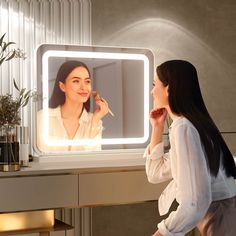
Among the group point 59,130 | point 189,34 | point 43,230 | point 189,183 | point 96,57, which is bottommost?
point 43,230

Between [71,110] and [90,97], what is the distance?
12 centimetres

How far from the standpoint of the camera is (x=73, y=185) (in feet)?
7.35

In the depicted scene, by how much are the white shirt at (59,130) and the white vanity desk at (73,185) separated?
0.23ft

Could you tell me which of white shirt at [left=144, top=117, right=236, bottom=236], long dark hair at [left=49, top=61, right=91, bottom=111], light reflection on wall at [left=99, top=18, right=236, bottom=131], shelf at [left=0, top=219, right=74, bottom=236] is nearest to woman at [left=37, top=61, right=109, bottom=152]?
long dark hair at [left=49, top=61, right=91, bottom=111]

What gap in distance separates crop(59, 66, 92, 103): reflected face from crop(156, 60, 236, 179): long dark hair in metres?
0.94

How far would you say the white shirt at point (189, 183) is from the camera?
144 cm

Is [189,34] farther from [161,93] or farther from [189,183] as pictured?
[189,183]

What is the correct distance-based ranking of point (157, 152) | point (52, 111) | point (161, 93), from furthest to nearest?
point (52, 111) → point (157, 152) → point (161, 93)

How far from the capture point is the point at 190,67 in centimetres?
165

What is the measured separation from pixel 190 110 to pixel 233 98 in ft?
4.87

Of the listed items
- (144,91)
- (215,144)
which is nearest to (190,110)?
(215,144)

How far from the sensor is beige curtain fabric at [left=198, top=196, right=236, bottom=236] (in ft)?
5.08

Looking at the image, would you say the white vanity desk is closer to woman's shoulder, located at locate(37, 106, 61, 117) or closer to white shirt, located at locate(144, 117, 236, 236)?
woman's shoulder, located at locate(37, 106, 61, 117)

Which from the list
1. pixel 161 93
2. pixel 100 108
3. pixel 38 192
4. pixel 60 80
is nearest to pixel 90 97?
pixel 100 108
